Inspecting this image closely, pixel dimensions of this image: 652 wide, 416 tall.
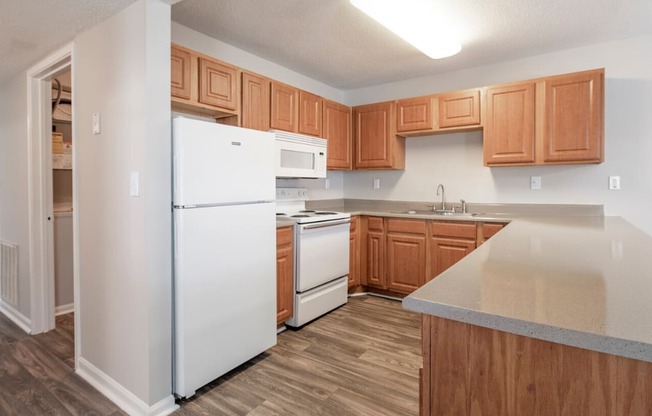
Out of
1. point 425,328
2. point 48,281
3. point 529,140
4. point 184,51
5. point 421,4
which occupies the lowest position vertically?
point 48,281

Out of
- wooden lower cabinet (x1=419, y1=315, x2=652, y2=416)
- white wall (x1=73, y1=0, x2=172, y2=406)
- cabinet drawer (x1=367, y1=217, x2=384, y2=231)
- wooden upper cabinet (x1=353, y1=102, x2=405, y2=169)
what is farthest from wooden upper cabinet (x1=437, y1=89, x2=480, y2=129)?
wooden lower cabinet (x1=419, y1=315, x2=652, y2=416)

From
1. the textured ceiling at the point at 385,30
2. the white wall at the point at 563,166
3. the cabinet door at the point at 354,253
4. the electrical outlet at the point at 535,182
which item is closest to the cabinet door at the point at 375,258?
the cabinet door at the point at 354,253

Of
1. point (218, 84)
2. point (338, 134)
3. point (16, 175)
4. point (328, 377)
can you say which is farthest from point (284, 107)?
point (16, 175)

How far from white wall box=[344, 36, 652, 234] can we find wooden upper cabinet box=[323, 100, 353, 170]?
1.58 ft

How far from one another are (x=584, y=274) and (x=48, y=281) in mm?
3495

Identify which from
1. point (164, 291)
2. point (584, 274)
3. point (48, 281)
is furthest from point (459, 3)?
point (48, 281)

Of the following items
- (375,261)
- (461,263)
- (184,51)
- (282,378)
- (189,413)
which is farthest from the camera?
(375,261)

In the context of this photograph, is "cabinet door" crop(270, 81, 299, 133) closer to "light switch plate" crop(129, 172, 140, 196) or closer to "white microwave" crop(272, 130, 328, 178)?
"white microwave" crop(272, 130, 328, 178)

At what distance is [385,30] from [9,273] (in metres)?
3.77

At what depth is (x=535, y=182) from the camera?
3264mm

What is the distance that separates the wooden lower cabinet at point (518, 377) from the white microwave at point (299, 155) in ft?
7.63

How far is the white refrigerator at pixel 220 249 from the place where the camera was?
74.1 inches

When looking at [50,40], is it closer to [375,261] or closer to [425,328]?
[425,328]

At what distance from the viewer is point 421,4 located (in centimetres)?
226
